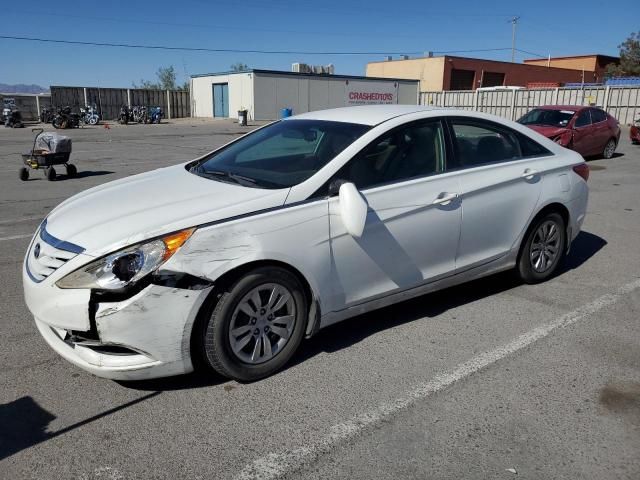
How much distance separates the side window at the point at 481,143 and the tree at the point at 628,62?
68.9 m

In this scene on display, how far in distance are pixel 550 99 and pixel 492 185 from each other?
29.2 m

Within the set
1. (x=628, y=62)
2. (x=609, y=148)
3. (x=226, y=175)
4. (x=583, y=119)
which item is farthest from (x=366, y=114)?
(x=628, y=62)

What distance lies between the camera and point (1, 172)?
1255 centimetres

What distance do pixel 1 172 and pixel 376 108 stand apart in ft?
36.3

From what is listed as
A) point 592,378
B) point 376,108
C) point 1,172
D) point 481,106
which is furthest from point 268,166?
point 481,106

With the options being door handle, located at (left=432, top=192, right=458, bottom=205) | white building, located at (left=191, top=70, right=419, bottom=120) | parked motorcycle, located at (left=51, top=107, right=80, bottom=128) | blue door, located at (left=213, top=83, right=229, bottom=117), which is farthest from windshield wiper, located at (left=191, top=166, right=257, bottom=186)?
blue door, located at (left=213, top=83, right=229, bottom=117)

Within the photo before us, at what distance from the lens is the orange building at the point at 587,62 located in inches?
2621

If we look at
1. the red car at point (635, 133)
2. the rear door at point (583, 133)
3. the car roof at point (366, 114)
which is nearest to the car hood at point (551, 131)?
the rear door at point (583, 133)

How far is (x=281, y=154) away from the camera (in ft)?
14.0

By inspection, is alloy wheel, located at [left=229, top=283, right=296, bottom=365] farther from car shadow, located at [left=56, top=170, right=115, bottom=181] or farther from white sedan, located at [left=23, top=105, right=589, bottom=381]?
car shadow, located at [left=56, top=170, right=115, bottom=181]

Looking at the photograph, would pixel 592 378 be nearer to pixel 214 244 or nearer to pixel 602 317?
pixel 602 317

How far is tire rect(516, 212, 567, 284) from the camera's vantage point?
4.91 meters

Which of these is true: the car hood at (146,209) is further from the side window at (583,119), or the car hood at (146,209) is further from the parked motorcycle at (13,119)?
the parked motorcycle at (13,119)

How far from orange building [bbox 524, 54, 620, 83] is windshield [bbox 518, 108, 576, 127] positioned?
5802cm
